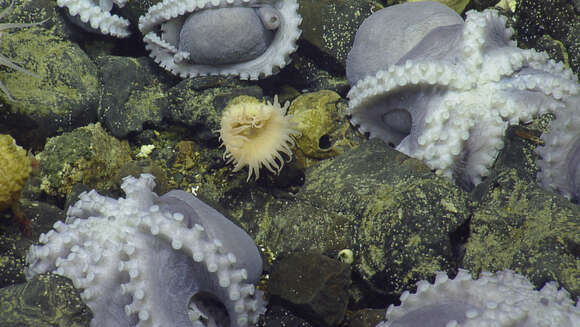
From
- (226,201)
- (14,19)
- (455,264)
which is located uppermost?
(14,19)

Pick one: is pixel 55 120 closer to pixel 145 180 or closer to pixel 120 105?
pixel 120 105

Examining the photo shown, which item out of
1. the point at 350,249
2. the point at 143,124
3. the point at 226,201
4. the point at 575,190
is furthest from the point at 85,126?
the point at 575,190

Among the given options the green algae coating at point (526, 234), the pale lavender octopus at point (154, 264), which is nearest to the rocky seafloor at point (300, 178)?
the green algae coating at point (526, 234)

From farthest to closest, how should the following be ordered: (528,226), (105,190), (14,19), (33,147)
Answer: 1. (14,19)
2. (33,147)
3. (105,190)
4. (528,226)

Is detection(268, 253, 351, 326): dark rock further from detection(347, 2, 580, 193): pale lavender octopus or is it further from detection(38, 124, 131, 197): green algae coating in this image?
detection(38, 124, 131, 197): green algae coating

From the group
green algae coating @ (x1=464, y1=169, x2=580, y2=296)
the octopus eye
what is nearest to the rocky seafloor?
green algae coating @ (x1=464, y1=169, x2=580, y2=296)

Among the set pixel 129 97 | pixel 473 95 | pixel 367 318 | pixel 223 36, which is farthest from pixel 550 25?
pixel 129 97

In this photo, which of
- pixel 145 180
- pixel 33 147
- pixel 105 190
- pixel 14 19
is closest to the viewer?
pixel 145 180

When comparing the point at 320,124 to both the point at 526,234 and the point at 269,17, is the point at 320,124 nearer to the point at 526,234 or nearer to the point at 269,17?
the point at 269,17
